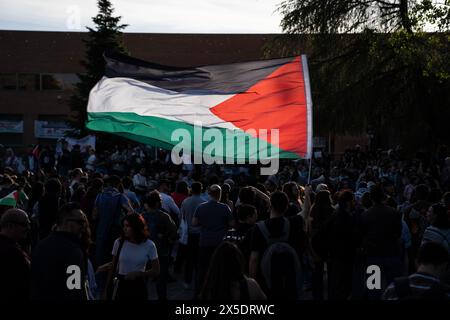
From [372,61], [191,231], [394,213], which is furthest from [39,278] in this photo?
[372,61]

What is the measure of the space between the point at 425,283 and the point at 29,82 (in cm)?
5972

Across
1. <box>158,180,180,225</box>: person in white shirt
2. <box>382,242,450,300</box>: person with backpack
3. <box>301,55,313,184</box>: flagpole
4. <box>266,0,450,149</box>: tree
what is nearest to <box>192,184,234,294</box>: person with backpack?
<box>301,55,313,184</box>: flagpole

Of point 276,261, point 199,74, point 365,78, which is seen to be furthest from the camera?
point 365,78

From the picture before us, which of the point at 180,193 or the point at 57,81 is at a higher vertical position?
the point at 57,81

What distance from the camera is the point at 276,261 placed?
7535 millimetres

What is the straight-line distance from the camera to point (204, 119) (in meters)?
10.2

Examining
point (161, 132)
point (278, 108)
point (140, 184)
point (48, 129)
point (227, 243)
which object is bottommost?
point (227, 243)

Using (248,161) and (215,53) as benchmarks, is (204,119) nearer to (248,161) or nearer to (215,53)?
(248,161)

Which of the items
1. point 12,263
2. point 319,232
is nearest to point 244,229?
point 319,232

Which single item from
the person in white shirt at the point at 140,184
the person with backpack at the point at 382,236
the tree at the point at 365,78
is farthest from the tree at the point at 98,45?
the person with backpack at the point at 382,236

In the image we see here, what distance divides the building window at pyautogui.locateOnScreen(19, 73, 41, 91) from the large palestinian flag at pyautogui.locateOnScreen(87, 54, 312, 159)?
173ft

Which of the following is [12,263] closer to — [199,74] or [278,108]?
[278,108]

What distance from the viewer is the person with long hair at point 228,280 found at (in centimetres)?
538

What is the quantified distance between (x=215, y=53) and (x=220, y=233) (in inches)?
2007
